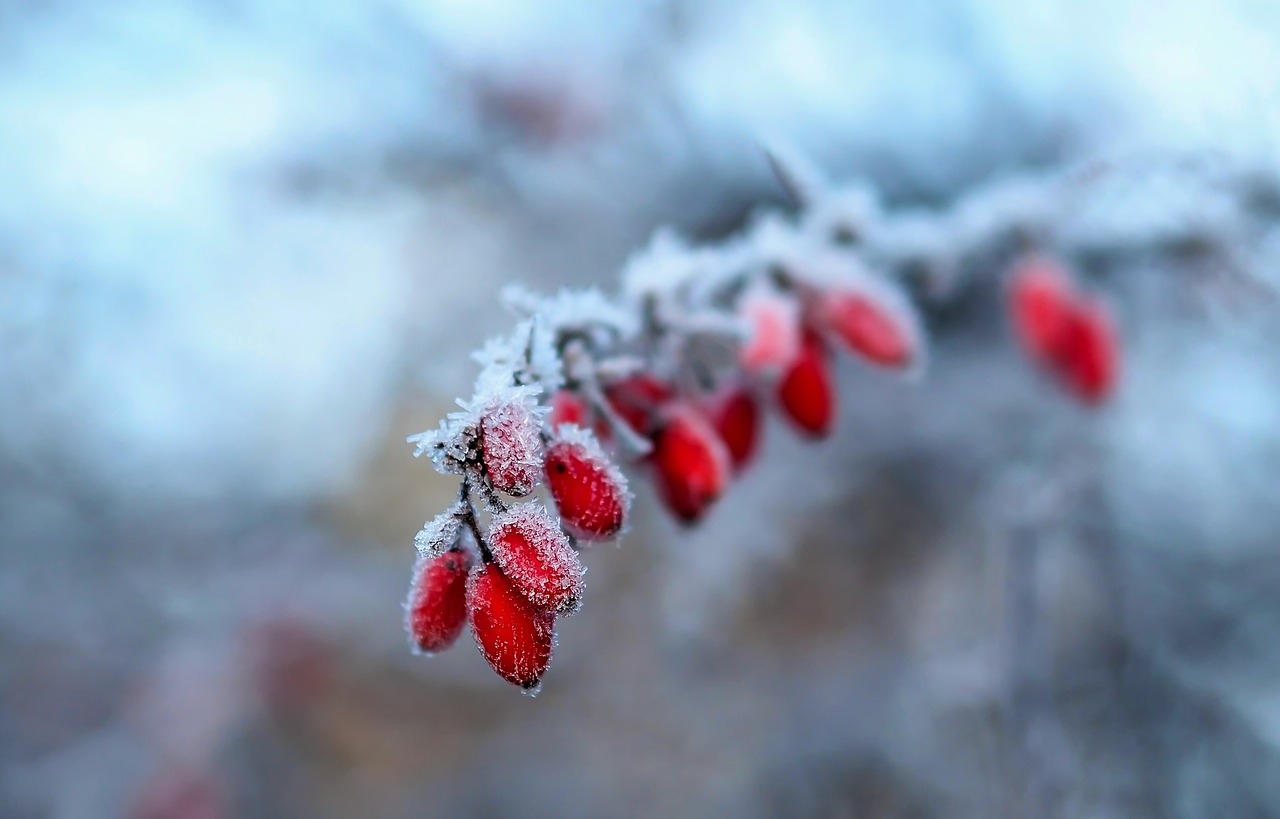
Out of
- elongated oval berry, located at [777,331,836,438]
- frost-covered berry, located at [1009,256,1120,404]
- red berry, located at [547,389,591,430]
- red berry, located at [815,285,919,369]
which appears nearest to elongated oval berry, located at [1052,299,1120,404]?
frost-covered berry, located at [1009,256,1120,404]

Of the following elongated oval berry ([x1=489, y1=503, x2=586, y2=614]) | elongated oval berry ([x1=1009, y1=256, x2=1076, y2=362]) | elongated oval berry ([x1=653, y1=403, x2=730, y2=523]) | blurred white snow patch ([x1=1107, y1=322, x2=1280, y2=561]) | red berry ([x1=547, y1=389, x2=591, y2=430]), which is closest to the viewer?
elongated oval berry ([x1=489, y1=503, x2=586, y2=614])

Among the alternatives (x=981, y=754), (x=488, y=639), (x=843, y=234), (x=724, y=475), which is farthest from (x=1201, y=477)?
(x=488, y=639)

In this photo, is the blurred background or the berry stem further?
the blurred background

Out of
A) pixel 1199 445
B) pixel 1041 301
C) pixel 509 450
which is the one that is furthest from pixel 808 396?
pixel 1199 445

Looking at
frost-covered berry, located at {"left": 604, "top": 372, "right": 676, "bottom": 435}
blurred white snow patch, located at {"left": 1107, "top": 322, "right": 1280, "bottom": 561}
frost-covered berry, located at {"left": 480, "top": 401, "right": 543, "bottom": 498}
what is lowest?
blurred white snow patch, located at {"left": 1107, "top": 322, "right": 1280, "bottom": 561}

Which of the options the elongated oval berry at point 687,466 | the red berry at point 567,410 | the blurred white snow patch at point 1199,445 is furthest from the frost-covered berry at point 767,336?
the blurred white snow patch at point 1199,445

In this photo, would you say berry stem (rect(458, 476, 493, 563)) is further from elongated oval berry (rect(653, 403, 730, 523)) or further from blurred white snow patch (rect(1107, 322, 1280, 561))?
blurred white snow patch (rect(1107, 322, 1280, 561))
